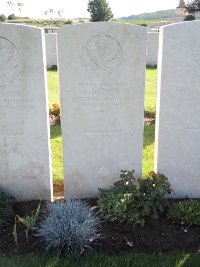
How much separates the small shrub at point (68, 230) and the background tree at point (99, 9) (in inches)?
2320

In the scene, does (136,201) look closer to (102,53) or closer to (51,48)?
(102,53)

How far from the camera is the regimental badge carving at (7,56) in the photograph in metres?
4.25

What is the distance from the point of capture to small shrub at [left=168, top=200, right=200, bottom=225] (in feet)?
13.9

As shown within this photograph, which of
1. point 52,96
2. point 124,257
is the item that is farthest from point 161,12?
point 124,257

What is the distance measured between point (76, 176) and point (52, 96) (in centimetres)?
610

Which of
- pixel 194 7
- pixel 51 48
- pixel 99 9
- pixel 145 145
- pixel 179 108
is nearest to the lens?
pixel 179 108

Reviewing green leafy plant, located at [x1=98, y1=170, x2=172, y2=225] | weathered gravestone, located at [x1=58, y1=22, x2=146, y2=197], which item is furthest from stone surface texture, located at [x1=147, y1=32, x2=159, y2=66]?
green leafy plant, located at [x1=98, y1=170, x2=172, y2=225]

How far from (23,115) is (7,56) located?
74 centimetres

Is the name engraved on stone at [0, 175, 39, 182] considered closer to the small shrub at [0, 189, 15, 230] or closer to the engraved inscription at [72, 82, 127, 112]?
the small shrub at [0, 189, 15, 230]

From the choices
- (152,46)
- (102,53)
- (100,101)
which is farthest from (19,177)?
(152,46)

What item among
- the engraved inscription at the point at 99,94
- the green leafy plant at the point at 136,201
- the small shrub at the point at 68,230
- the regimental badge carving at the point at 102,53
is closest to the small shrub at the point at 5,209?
the small shrub at the point at 68,230

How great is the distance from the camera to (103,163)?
4.80 metres

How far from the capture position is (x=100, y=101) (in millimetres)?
4523

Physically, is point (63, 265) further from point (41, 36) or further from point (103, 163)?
point (41, 36)
